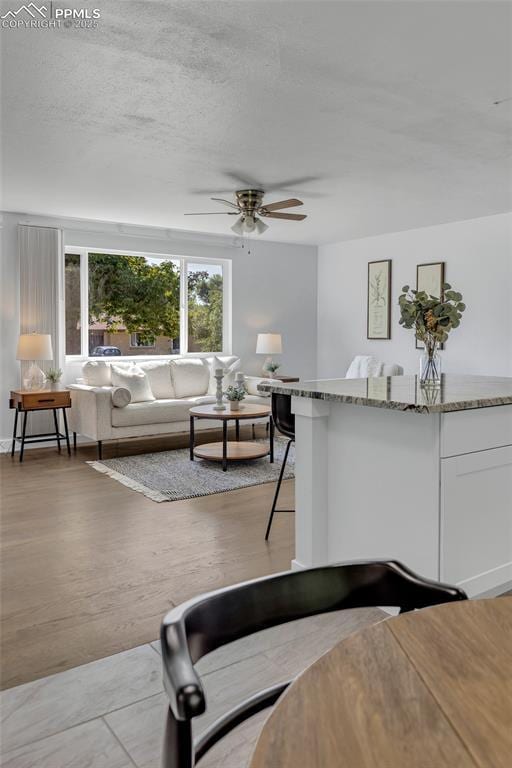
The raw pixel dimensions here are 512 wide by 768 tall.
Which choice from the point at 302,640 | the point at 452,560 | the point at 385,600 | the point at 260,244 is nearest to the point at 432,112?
the point at 452,560

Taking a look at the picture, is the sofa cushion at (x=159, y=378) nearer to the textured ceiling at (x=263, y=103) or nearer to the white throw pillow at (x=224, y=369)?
the white throw pillow at (x=224, y=369)

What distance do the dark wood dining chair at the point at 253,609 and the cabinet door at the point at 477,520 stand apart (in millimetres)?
1398

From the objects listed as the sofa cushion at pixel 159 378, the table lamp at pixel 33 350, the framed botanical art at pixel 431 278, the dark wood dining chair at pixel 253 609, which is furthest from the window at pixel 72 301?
the dark wood dining chair at pixel 253 609

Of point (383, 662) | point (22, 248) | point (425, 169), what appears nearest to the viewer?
point (383, 662)

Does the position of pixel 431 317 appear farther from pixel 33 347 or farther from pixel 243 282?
pixel 243 282

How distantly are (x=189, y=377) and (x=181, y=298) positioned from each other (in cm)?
115

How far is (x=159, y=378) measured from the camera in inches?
272

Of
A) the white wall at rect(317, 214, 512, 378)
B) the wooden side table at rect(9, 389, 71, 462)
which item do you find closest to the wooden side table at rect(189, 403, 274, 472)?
the wooden side table at rect(9, 389, 71, 462)

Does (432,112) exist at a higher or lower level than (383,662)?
higher

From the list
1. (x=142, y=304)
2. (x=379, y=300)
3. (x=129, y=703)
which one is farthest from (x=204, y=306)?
(x=129, y=703)

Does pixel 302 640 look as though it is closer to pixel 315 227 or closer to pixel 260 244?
pixel 315 227

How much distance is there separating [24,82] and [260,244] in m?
5.36

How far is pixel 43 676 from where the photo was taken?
2156mm

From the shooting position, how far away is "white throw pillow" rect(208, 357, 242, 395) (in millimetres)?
7332
